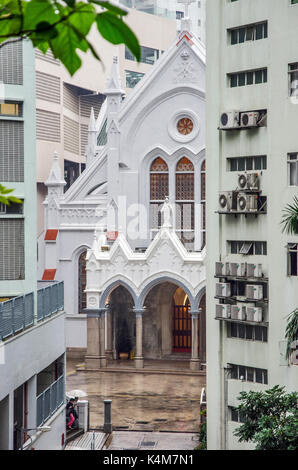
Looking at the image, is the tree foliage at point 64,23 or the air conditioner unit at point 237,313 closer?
the tree foliage at point 64,23

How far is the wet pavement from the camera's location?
1243 inches

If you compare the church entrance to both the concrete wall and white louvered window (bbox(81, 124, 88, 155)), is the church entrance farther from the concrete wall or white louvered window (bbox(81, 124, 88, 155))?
the concrete wall

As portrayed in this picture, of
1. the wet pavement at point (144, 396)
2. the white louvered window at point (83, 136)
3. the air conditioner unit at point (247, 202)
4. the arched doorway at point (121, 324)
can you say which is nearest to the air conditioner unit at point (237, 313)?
the air conditioner unit at point (247, 202)

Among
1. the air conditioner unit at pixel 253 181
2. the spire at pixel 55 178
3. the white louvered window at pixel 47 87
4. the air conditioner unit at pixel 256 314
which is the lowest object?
the air conditioner unit at pixel 256 314

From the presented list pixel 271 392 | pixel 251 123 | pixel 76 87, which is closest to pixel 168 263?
pixel 251 123

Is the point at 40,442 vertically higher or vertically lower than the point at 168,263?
lower

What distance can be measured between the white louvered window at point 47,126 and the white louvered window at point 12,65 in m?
31.4

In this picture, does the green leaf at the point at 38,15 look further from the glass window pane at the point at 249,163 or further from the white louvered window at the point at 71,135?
the white louvered window at the point at 71,135

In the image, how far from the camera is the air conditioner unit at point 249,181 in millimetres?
27234

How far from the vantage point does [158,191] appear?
45344mm

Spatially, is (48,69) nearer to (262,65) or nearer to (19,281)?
(262,65)

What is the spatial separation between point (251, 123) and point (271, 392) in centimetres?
1026

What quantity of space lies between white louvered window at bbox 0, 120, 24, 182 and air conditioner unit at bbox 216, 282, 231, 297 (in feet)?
30.7

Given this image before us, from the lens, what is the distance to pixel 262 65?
2684cm
